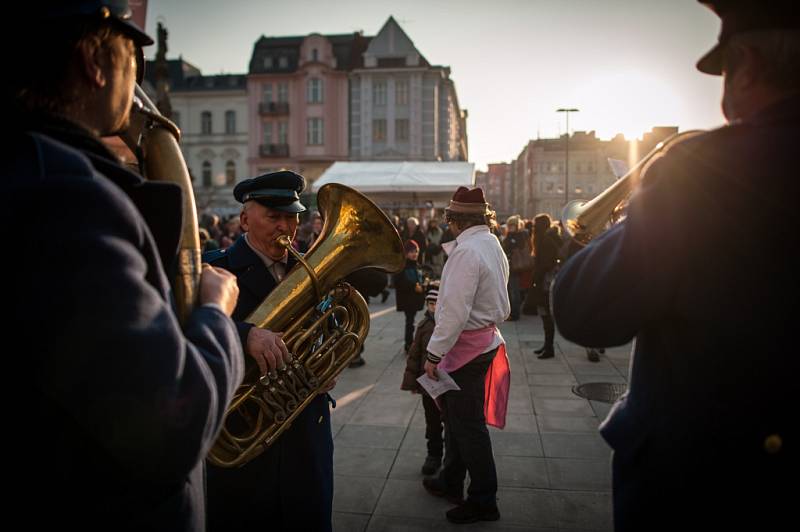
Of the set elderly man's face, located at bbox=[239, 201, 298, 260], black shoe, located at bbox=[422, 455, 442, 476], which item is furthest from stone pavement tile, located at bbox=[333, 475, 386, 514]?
elderly man's face, located at bbox=[239, 201, 298, 260]

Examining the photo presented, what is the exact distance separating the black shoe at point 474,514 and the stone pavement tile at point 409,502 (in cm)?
11

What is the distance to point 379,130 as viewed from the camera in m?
38.3

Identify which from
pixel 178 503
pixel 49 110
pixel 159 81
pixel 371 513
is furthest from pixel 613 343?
pixel 159 81

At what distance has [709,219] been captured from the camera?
1.18 meters

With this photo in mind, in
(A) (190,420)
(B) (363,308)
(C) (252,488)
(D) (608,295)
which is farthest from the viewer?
(B) (363,308)

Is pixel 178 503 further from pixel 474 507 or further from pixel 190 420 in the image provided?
pixel 474 507

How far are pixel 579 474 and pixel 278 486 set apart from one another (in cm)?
240

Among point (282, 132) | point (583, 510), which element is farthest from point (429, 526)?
point (282, 132)

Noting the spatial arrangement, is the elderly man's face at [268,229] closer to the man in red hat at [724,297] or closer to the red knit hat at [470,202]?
the red knit hat at [470,202]

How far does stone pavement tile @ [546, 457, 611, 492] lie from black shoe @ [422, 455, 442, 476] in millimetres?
777

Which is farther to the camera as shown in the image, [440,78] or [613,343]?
[440,78]

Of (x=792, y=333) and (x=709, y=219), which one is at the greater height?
(x=709, y=219)

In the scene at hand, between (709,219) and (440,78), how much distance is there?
1555 inches

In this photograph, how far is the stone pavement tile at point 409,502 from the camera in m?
3.48
